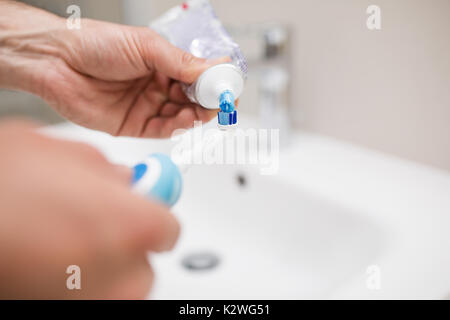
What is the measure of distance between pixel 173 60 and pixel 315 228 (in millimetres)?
335

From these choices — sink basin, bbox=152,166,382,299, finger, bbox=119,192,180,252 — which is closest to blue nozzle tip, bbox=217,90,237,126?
finger, bbox=119,192,180,252

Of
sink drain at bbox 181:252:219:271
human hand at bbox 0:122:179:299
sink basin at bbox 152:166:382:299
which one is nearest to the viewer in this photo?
human hand at bbox 0:122:179:299

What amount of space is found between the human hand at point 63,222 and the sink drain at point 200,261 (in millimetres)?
474

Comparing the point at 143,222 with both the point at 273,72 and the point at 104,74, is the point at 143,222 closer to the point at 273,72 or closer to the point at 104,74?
the point at 104,74

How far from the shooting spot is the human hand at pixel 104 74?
0.39 m

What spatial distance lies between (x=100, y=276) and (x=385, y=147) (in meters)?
0.54

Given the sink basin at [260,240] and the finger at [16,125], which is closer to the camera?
the finger at [16,125]

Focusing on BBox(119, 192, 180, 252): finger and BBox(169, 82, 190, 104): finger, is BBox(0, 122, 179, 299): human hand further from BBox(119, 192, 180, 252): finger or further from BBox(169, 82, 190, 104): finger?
BBox(169, 82, 190, 104): finger

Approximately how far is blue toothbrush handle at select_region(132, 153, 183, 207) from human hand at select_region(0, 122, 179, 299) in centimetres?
4

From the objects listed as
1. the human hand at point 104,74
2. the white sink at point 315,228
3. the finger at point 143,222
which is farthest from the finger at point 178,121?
the finger at point 143,222

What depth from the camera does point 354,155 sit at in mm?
630

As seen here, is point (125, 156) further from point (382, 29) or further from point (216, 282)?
point (382, 29)

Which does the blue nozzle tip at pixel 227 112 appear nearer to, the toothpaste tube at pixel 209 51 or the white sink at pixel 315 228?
the toothpaste tube at pixel 209 51

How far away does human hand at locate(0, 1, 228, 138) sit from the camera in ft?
1.28
